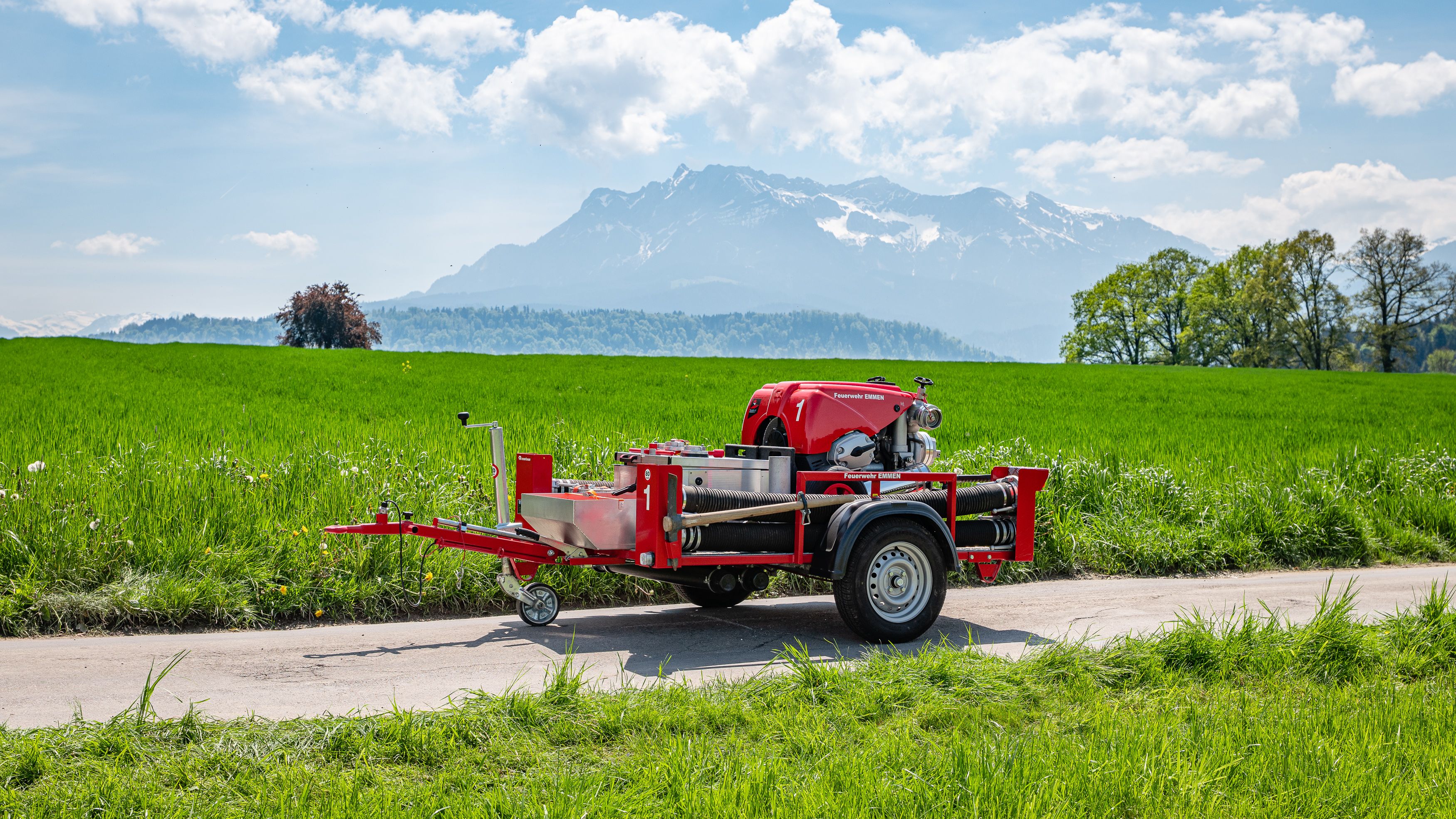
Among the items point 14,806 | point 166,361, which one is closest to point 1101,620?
point 14,806

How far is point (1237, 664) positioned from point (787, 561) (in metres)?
2.77

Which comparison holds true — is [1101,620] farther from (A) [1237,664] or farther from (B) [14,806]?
(B) [14,806]

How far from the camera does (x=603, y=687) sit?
539 centimetres

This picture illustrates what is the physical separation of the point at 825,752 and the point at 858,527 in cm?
252

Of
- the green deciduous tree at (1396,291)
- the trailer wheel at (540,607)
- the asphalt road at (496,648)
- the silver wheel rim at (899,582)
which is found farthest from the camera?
the green deciduous tree at (1396,291)

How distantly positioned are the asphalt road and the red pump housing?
142 centimetres

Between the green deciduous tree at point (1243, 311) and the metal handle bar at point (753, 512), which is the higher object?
the green deciduous tree at point (1243, 311)

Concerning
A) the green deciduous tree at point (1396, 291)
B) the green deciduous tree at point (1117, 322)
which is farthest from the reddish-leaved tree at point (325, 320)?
the green deciduous tree at point (1396, 291)

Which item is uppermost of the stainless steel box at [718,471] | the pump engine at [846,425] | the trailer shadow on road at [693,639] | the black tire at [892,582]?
the pump engine at [846,425]

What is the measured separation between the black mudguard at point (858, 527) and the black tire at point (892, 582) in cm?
5

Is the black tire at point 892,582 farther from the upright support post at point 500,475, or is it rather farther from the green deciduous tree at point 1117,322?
the green deciduous tree at point 1117,322

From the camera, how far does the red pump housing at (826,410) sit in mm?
7309

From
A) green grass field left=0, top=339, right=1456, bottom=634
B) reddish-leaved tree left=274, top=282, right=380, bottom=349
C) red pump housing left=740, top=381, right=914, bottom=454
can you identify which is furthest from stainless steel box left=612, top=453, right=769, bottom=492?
reddish-leaved tree left=274, top=282, right=380, bottom=349

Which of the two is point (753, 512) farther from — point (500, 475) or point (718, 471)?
point (500, 475)
